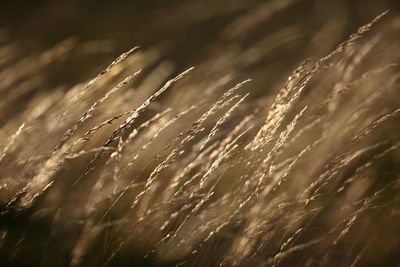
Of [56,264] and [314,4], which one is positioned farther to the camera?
[314,4]

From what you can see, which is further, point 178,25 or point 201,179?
point 178,25

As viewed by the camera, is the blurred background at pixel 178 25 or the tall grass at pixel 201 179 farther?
the blurred background at pixel 178 25

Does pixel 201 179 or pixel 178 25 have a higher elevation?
pixel 178 25

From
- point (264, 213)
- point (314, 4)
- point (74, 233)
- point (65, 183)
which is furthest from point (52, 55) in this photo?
point (314, 4)

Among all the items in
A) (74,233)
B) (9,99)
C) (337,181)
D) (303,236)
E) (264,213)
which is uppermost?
(9,99)

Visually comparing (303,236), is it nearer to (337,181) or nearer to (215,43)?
(337,181)

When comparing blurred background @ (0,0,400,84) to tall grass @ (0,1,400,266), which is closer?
tall grass @ (0,1,400,266)

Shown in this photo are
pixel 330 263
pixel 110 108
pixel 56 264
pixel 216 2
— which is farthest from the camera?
pixel 216 2

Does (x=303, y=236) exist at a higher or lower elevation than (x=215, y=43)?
lower
